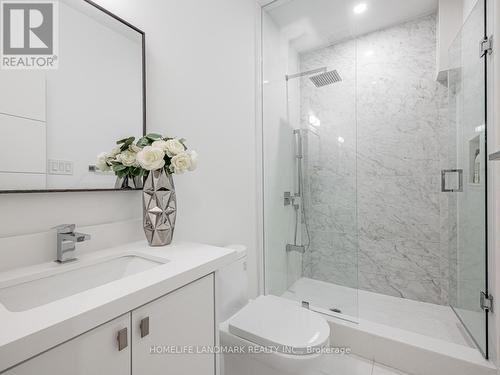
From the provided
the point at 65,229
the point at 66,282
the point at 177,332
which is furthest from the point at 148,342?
the point at 65,229

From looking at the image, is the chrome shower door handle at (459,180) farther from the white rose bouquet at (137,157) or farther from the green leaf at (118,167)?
the green leaf at (118,167)

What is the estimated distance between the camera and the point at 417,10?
6.97 feet

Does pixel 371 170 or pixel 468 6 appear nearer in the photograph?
pixel 468 6

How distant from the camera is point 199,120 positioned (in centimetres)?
147

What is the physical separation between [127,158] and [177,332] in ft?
2.10

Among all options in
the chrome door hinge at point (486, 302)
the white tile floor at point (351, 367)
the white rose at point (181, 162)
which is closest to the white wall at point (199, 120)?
the white rose at point (181, 162)

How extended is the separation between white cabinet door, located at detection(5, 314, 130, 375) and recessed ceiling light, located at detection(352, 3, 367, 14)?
245cm

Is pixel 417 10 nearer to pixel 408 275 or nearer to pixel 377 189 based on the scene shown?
pixel 377 189

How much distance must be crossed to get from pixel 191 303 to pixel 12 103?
83 centimetres

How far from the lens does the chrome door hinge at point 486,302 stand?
54.6 inches

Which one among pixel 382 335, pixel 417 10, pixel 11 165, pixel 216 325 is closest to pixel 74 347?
pixel 216 325

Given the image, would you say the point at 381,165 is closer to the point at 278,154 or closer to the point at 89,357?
the point at 278,154

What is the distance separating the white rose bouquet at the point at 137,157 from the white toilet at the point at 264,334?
61 centimetres

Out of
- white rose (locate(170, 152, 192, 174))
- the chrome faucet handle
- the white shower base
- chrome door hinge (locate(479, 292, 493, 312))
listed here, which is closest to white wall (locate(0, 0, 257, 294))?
the chrome faucet handle
